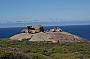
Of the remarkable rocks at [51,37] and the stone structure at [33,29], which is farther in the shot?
the stone structure at [33,29]

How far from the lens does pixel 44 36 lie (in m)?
88.2

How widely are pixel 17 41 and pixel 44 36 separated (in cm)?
779

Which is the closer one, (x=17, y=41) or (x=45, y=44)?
(x=45, y=44)

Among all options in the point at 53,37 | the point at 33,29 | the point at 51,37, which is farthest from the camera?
the point at 33,29

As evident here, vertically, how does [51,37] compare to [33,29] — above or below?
below

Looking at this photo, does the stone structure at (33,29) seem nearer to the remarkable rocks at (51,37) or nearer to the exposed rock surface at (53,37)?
the remarkable rocks at (51,37)

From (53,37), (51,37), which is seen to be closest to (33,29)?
(51,37)

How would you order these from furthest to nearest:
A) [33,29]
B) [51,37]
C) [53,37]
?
[33,29]
[53,37]
[51,37]

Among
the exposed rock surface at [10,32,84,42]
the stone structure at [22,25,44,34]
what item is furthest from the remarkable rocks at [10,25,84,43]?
the stone structure at [22,25,44,34]

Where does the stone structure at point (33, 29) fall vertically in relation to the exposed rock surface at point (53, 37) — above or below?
above

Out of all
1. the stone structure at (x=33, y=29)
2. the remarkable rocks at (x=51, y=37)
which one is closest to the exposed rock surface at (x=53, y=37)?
the remarkable rocks at (x=51, y=37)

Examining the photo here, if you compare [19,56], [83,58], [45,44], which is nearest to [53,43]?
[45,44]

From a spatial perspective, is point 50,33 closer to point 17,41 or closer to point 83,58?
point 17,41

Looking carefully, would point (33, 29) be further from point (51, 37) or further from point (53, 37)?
point (53, 37)
